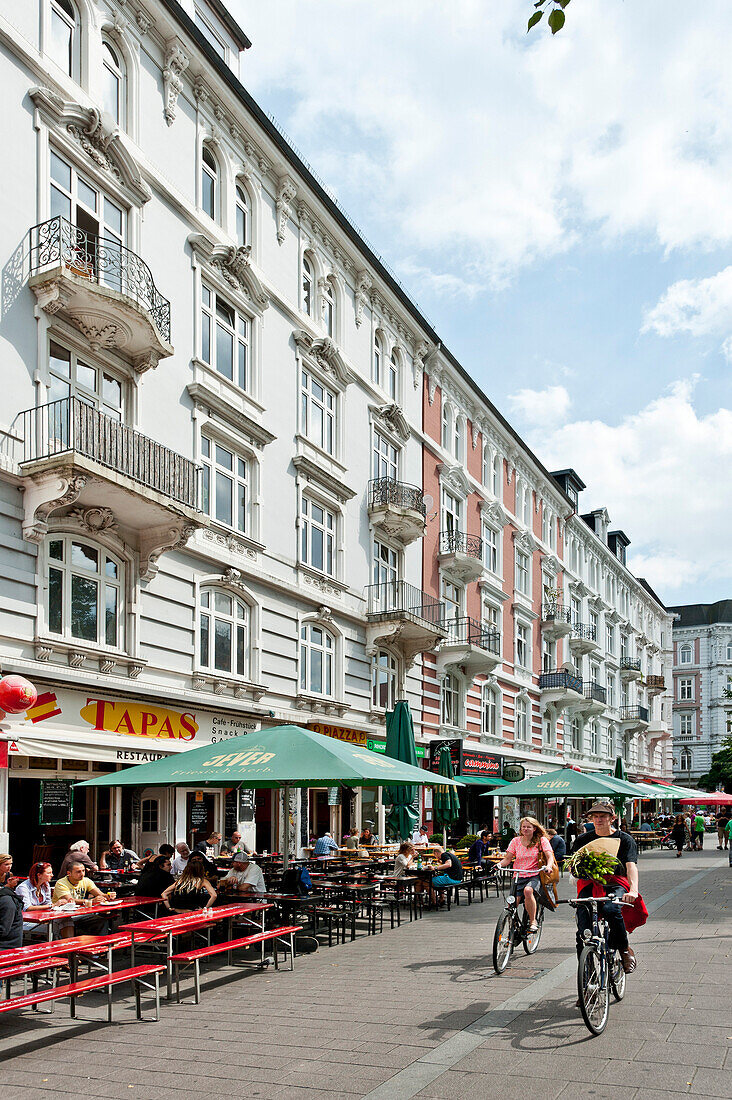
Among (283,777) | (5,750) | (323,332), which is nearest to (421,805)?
(323,332)

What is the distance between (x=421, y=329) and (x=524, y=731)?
18.9 meters

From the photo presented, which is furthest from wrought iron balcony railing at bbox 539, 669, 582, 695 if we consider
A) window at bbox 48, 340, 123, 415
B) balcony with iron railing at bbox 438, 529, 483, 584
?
window at bbox 48, 340, 123, 415

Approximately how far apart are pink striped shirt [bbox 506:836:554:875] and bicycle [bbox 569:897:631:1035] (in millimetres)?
3258

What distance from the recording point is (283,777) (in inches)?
458

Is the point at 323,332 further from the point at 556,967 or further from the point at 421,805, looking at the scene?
the point at 556,967

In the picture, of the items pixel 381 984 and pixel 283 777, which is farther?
pixel 283 777

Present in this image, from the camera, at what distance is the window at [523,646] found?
4441 cm

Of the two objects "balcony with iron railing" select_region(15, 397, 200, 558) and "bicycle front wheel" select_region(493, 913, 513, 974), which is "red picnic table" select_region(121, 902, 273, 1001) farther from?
"balcony with iron railing" select_region(15, 397, 200, 558)

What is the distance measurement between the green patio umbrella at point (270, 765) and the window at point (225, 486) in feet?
29.6

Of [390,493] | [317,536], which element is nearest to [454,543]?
[390,493]

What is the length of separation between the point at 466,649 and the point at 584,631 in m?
23.6

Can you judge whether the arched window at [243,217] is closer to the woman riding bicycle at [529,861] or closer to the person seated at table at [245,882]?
the person seated at table at [245,882]

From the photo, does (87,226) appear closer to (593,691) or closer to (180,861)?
(180,861)

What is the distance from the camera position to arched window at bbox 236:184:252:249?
23.9 meters
